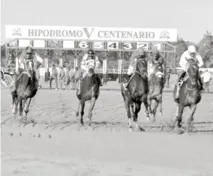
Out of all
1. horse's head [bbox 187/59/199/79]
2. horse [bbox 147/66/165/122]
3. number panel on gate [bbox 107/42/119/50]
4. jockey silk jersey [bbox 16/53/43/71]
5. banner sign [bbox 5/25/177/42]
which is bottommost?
horse [bbox 147/66/165/122]

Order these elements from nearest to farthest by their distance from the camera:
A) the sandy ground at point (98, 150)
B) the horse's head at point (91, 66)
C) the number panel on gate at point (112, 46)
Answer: the sandy ground at point (98, 150), the horse's head at point (91, 66), the number panel on gate at point (112, 46)

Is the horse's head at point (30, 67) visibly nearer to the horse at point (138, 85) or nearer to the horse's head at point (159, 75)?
the horse at point (138, 85)

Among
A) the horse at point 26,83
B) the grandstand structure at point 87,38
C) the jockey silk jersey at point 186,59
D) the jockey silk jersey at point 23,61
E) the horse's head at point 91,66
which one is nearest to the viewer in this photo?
the jockey silk jersey at point 186,59

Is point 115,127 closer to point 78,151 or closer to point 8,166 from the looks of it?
point 78,151

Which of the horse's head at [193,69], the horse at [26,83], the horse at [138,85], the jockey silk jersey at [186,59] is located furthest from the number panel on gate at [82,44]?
the horse's head at [193,69]

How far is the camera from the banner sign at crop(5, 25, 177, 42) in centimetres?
4400

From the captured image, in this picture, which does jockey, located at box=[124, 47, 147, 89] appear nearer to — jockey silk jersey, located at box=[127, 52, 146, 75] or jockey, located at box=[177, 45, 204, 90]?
jockey silk jersey, located at box=[127, 52, 146, 75]

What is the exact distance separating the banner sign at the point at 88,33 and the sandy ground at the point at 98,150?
95.3 ft

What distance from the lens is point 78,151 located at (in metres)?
9.56

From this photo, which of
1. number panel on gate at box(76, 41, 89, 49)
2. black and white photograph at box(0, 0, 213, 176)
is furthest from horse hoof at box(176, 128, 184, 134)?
number panel on gate at box(76, 41, 89, 49)

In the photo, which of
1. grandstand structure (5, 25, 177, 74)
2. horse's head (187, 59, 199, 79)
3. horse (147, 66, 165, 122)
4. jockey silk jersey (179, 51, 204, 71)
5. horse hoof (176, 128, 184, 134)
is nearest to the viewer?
horse's head (187, 59, 199, 79)

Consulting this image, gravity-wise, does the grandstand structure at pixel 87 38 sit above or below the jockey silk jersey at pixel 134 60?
above

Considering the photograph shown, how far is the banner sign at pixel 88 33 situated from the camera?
1732 inches

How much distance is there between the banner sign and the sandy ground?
1144 inches
